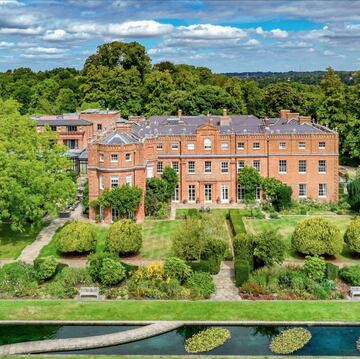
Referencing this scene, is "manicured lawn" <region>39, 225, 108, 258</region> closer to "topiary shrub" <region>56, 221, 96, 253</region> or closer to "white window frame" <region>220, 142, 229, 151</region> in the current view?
"topiary shrub" <region>56, 221, 96, 253</region>

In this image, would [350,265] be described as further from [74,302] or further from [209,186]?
[209,186]

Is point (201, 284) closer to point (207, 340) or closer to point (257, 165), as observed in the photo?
point (207, 340)

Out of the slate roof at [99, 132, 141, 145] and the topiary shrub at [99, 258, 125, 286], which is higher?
the slate roof at [99, 132, 141, 145]

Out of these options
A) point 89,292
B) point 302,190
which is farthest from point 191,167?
point 89,292

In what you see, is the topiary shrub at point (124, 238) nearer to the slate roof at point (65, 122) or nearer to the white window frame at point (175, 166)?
the white window frame at point (175, 166)

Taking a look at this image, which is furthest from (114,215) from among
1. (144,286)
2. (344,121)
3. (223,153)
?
(344,121)

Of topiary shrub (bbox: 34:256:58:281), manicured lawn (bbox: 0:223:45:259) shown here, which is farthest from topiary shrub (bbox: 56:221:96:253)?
topiary shrub (bbox: 34:256:58:281)
